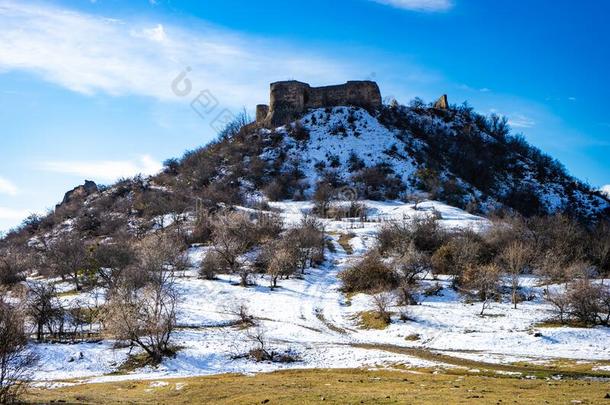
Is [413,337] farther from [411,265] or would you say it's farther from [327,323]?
[411,265]

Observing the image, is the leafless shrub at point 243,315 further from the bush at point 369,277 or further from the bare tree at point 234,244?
the bush at point 369,277

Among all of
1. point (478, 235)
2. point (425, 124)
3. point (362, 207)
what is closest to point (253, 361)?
point (478, 235)

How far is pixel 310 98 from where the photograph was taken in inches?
4833

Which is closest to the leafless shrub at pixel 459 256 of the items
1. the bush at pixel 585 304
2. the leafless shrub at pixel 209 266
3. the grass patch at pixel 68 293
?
the bush at pixel 585 304

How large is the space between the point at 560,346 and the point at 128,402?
93.0ft

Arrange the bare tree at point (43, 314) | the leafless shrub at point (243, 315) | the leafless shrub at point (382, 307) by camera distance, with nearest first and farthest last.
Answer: the bare tree at point (43, 314) < the leafless shrub at point (382, 307) < the leafless shrub at point (243, 315)

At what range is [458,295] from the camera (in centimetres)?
4959

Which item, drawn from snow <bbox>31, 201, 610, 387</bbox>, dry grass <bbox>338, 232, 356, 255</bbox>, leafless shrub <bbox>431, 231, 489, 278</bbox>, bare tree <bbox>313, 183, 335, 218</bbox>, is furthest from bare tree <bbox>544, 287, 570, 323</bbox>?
bare tree <bbox>313, 183, 335, 218</bbox>

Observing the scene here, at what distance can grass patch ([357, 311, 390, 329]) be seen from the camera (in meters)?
42.8

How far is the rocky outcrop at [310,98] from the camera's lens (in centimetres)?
12038

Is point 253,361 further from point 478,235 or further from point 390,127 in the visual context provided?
point 390,127

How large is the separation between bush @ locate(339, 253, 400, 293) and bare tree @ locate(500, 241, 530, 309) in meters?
11.1

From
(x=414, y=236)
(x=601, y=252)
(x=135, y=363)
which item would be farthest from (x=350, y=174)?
(x=135, y=363)

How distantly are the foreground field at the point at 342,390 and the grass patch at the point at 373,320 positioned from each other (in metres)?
13.2
